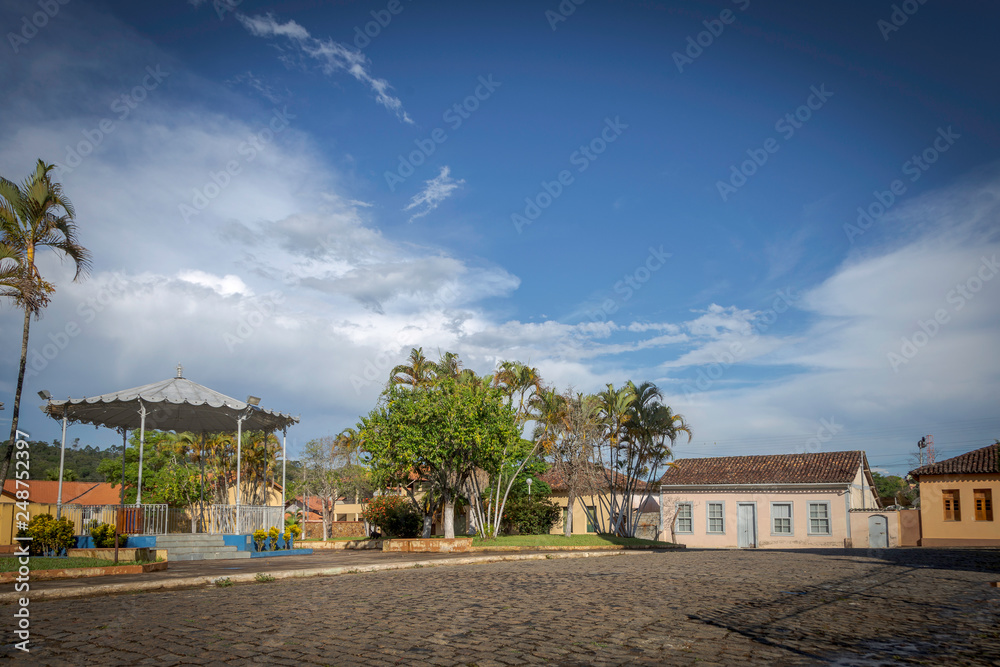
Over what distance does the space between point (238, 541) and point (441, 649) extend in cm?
1587

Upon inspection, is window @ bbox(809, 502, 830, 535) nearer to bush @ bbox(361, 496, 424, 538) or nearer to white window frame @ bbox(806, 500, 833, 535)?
white window frame @ bbox(806, 500, 833, 535)

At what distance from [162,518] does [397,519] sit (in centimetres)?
1246

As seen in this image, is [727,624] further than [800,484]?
No

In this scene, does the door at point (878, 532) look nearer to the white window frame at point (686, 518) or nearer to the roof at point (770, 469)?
the roof at point (770, 469)

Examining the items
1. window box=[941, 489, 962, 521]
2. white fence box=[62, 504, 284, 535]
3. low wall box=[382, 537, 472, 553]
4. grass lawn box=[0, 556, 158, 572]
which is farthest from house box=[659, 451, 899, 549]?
grass lawn box=[0, 556, 158, 572]

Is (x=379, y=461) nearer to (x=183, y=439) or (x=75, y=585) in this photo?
(x=75, y=585)

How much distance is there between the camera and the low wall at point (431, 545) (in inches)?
854

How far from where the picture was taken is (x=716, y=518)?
41.5m

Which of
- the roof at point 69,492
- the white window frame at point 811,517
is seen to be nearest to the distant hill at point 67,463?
the roof at point 69,492

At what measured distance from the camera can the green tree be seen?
2292 centimetres

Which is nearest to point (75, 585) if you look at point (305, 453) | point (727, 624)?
point (727, 624)

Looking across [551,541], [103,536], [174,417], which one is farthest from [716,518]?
[103,536]

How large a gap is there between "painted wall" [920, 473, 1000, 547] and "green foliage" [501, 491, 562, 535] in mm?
19631

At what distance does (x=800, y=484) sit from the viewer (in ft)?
127
